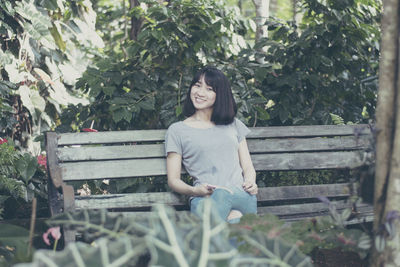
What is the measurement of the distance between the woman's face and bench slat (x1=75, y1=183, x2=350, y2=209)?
0.55m

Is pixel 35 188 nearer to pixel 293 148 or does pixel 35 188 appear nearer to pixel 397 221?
pixel 293 148

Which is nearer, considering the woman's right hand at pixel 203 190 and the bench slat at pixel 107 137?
the woman's right hand at pixel 203 190

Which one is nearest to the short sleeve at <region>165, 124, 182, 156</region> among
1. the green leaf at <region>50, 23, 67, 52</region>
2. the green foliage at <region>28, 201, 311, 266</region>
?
the green foliage at <region>28, 201, 311, 266</region>

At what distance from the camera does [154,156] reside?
3.05m

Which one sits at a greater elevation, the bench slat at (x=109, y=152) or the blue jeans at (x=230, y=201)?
the bench slat at (x=109, y=152)

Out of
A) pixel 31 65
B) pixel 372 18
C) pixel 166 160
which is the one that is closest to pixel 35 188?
pixel 166 160

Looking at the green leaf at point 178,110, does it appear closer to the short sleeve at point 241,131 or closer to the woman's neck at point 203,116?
the woman's neck at point 203,116

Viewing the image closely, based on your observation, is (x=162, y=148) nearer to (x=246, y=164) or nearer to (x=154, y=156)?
(x=154, y=156)

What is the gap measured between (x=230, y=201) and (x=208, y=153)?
1.08 ft

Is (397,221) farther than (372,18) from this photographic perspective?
No

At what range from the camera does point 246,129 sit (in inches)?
124

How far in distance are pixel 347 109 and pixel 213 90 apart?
1566mm

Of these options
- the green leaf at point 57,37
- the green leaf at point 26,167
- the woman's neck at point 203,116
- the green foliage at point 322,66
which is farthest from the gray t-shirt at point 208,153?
the green leaf at point 57,37

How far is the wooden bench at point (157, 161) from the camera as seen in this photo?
2.84m
